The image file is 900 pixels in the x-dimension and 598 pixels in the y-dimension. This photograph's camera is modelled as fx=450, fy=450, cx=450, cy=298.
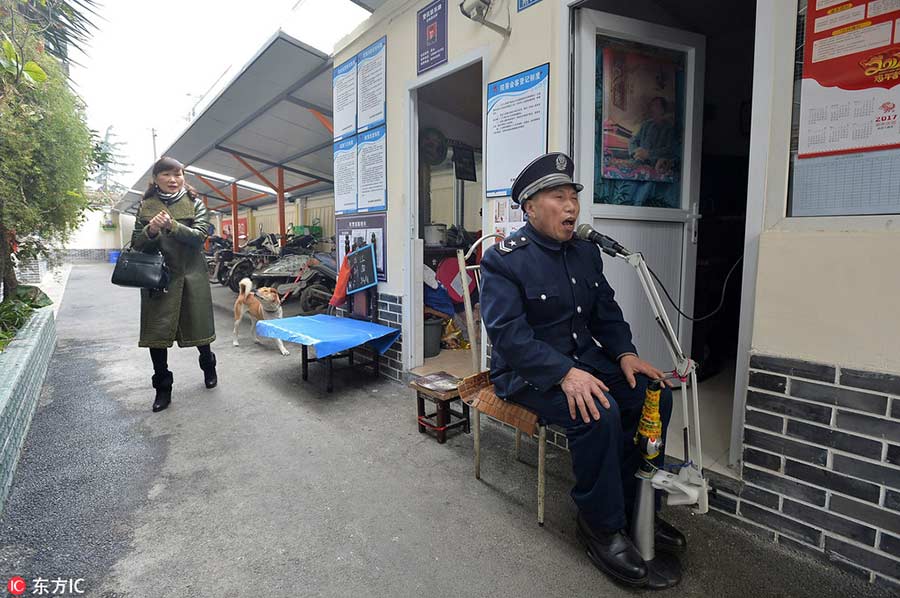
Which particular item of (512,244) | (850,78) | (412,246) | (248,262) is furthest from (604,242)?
(248,262)

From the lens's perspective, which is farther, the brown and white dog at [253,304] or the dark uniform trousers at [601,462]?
the brown and white dog at [253,304]

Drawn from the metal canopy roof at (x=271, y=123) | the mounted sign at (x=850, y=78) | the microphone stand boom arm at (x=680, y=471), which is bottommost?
the microphone stand boom arm at (x=680, y=471)

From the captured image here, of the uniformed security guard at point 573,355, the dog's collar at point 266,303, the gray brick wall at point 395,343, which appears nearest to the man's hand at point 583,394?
the uniformed security guard at point 573,355

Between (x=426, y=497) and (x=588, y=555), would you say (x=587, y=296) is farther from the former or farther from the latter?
(x=426, y=497)

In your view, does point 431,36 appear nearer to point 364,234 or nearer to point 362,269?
point 364,234

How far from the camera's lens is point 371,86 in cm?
376

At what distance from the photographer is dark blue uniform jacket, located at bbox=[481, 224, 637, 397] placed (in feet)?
5.75

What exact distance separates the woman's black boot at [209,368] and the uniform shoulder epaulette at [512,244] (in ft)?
9.12

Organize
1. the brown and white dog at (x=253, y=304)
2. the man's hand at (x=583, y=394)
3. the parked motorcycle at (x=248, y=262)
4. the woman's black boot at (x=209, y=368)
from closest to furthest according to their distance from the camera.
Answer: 1. the man's hand at (x=583, y=394)
2. the woman's black boot at (x=209, y=368)
3. the brown and white dog at (x=253, y=304)
4. the parked motorcycle at (x=248, y=262)

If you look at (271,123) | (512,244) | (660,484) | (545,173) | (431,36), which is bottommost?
(660,484)

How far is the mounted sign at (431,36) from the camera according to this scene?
3.07 m

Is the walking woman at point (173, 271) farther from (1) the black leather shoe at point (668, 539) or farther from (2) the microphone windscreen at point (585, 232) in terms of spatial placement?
(1) the black leather shoe at point (668, 539)

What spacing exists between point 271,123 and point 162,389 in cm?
547

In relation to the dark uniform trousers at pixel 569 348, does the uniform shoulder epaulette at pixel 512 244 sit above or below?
above
